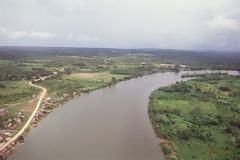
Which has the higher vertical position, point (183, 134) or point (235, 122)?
point (235, 122)

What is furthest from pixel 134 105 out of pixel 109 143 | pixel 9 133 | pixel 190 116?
pixel 9 133

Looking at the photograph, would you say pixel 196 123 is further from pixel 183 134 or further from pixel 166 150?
pixel 166 150

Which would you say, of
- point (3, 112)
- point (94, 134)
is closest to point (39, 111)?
point (3, 112)

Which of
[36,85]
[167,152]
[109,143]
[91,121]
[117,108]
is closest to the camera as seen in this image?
[167,152]

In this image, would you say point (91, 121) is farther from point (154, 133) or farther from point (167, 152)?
point (167, 152)

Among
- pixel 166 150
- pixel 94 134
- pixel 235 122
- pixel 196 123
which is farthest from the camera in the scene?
pixel 196 123
